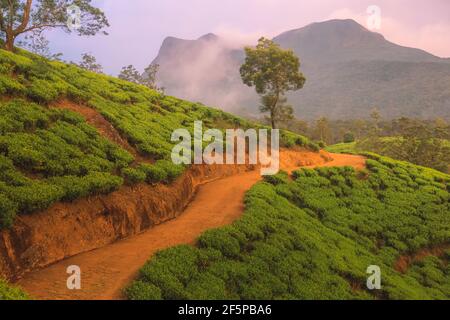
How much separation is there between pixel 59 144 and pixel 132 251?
6027mm

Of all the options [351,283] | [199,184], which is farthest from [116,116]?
[351,283]

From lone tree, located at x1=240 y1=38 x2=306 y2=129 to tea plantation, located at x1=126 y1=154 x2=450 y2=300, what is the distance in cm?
1945

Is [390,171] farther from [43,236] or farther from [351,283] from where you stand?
[43,236]

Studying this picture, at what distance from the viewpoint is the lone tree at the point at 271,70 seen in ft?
142

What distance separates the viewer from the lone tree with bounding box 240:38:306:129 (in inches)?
1703

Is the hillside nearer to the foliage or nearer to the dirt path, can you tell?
the dirt path

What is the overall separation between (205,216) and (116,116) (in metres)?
10.3

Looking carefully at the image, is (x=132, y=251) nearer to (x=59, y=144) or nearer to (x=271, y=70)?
(x=59, y=144)

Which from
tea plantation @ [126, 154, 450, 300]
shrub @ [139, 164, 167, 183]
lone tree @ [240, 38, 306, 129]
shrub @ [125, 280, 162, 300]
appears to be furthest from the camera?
lone tree @ [240, 38, 306, 129]

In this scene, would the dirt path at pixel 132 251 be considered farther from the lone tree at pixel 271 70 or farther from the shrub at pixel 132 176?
the lone tree at pixel 271 70

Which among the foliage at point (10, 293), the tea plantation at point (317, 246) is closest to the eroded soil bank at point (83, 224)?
the foliage at point (10, 293)

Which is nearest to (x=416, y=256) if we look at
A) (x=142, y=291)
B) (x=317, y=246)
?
(x=317, y=246)

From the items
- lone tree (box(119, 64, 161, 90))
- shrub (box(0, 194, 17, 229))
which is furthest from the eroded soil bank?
lone tree (box(119, 64, 161, 90))
